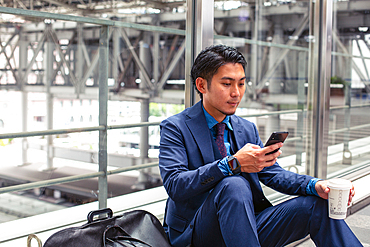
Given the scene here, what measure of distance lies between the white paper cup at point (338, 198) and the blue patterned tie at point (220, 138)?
379mm

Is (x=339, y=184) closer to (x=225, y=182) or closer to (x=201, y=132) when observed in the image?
(x=225, y=182)

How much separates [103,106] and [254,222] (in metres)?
1.09

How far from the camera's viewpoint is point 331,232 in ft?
3.83

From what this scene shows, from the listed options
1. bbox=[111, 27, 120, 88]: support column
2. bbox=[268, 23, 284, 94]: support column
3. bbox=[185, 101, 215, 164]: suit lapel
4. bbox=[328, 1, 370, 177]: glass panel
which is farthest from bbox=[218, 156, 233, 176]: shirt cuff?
bbox=[268, 23, 284, 94]: support column

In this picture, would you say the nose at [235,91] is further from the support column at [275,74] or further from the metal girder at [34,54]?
the support column at [275,74]

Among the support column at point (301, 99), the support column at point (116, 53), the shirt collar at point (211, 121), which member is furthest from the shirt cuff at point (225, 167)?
the support column at point (301, 99)

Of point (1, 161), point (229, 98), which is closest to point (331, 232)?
point (229, 98)

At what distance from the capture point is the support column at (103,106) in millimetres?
1871

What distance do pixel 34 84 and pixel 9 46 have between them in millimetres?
623

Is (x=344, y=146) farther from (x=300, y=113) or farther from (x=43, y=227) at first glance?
(x=43, y=227)

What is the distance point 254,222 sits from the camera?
1127mm

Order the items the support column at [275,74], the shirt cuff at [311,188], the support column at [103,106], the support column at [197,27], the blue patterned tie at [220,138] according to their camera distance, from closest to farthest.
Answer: the shirt cuff at [311,188], the blue patterned tie at [220,138], the support column at [197,27], the support column at [103,106], the support column at [275,74]

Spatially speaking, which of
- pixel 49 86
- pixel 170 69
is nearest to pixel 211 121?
pixel 49 86

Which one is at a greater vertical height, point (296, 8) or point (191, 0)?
point (296, 8)
